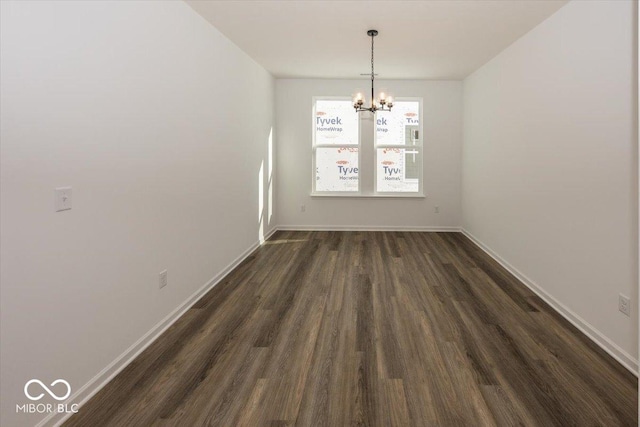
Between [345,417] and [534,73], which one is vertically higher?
[534,73]

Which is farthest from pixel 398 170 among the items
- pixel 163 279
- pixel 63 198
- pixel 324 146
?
pixel 63 198

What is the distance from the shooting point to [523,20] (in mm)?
3680

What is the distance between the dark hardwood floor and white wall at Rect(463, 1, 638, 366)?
1.03 ft

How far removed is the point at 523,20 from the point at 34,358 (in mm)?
4591

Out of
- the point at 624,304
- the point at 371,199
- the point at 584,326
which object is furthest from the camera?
the point at 371,199

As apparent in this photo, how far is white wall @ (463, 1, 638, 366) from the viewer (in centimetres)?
251

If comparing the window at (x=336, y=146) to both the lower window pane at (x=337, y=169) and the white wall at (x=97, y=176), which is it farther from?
the white wall at (x=97, y=176)

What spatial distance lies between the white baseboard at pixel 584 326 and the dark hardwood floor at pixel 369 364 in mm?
60

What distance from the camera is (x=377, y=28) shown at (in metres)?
4.02

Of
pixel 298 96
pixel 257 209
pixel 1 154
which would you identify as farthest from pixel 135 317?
pixel 298 96

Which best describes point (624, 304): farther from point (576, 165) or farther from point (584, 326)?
point (576, 165)

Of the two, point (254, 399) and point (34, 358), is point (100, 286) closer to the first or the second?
point (34, 358)
